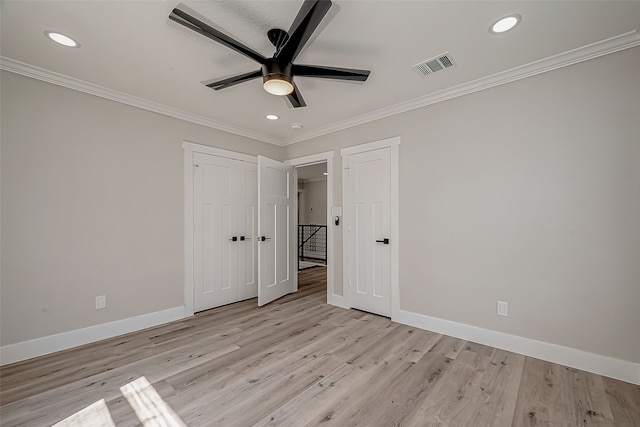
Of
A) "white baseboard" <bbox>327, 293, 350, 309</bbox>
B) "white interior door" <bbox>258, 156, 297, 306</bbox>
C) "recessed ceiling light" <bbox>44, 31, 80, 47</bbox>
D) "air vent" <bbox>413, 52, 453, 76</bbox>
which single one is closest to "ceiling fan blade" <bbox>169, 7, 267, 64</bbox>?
"recessed ceiling light" <bbox>44, 31, 80, 47</bbox>

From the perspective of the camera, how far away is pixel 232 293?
4121 millimetres

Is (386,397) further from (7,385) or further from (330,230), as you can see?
(7,385)

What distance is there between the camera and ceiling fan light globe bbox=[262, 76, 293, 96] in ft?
6.53

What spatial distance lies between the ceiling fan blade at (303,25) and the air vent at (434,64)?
1244 mm

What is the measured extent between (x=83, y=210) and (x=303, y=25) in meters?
2.81

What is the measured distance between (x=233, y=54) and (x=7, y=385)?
310 cm

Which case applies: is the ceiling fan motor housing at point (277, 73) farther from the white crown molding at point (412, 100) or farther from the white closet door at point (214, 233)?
the white closet door at point (214, 233)

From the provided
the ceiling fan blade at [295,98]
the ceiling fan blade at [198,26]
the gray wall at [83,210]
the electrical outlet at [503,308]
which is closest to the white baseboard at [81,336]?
the gray wall at [83,210]

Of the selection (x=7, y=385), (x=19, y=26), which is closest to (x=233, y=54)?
(x=19, y=26)

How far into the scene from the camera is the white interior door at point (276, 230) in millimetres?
4004

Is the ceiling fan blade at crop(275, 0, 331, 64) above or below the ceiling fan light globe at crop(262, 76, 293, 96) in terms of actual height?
above

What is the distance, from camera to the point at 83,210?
2.81m

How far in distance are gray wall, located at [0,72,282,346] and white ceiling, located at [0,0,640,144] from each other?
1.29 ft

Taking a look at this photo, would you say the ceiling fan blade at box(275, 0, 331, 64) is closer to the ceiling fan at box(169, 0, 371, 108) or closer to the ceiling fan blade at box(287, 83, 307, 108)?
the ceiling fan at box(169, 0, 371, 108)
